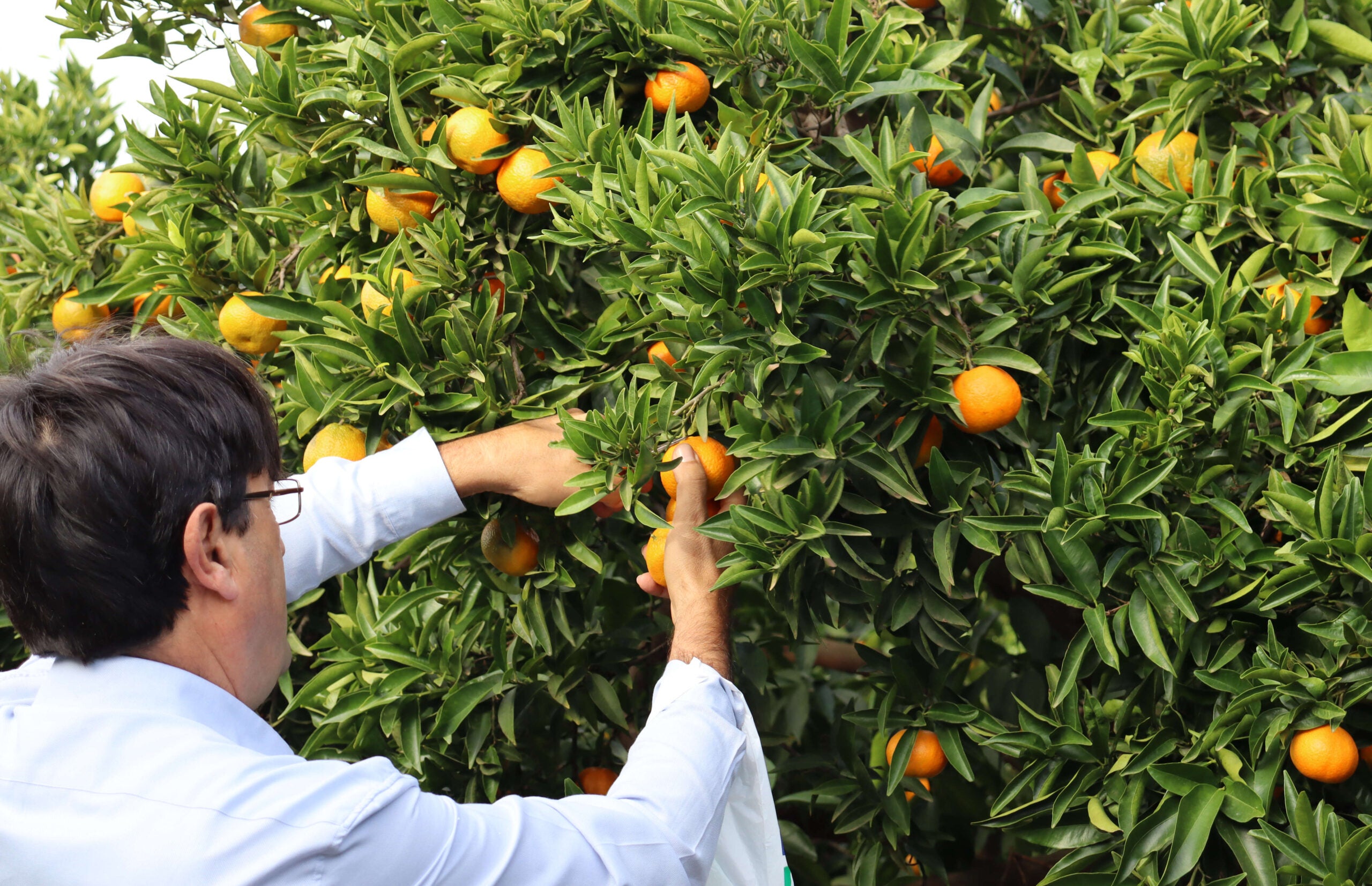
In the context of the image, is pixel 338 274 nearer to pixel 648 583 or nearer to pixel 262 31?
pixel 262 31

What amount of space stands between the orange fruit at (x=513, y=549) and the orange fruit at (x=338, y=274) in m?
0.43

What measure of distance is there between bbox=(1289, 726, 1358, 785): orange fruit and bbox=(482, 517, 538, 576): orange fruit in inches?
37.2

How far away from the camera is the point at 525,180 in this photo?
147 centimetres

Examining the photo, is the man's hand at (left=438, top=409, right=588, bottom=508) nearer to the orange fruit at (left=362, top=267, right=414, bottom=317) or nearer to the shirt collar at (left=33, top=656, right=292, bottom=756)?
the orange fruit at (left=362, top=267, right=414, bottom=317)

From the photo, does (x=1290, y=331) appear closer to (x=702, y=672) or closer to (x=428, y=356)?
(x=702, y=672)

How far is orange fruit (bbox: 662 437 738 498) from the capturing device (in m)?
1.32

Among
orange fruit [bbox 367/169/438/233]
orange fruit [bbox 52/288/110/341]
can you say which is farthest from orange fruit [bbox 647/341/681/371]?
orange fruit [bbox 52/288/110/341]

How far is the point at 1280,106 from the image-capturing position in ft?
→ 5.56

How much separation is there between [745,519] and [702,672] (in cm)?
17

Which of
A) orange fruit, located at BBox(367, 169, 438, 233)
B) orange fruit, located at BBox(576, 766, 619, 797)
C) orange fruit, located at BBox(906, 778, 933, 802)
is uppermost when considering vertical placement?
orange fruit, located at BBox(367, 169, 438, 233)

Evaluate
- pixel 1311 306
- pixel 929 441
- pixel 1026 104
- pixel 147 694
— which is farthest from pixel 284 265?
pixel 1311 306

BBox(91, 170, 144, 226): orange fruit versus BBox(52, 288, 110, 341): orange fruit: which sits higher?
BBox(91, 170, 144, 226): orange fruit

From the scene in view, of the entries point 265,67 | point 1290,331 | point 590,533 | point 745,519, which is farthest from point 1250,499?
point 265,67

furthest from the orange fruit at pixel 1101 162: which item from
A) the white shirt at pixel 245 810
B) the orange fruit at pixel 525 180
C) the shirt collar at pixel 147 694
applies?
the shirt collar at pixel 147 694
